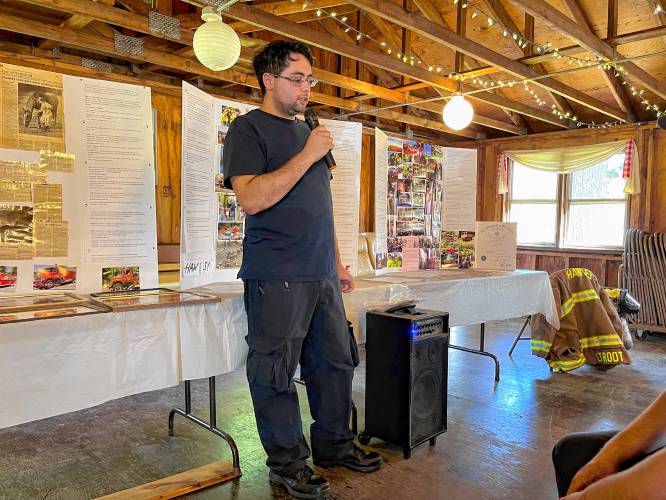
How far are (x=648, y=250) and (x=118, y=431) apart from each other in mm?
5143

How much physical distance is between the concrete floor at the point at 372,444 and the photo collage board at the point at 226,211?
0.88 meters

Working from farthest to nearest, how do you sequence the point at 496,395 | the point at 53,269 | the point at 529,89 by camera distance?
the point at 529,89 < the point at 496,395 < the point at 53,269

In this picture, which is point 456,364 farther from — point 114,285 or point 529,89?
point 529,89

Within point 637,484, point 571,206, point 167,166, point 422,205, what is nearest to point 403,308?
point 422,205

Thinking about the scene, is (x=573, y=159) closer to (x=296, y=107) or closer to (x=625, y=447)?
(x=296, y=107)

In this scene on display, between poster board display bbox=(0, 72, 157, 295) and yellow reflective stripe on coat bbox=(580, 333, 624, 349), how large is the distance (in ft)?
10.3

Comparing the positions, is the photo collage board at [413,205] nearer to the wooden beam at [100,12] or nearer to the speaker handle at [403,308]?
the speaker handle at [403,308]

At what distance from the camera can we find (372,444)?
2480 millimetres

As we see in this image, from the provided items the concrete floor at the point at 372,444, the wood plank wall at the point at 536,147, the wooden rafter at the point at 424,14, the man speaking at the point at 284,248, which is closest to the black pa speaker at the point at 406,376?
the concrete floor at the point at 372,444

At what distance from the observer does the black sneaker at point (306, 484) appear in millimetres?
1911

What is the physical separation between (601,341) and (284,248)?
9.57 feet

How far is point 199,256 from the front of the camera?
7.63 ft

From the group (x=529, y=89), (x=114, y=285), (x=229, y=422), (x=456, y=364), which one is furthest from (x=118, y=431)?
(x=529, y=89)

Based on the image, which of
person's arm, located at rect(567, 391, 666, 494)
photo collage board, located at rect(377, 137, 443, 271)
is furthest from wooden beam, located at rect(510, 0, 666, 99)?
person's arm, located at rect(567, 391, 666, 494)
